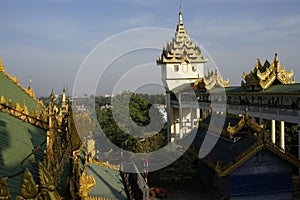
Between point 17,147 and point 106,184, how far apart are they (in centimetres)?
368

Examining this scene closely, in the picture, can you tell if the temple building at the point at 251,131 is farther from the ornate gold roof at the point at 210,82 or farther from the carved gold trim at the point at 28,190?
the carved gold trim at the point at 28,190

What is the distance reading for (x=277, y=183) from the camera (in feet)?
37.6

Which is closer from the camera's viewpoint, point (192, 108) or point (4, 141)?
point (4, 141)

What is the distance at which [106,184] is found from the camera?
753 centimetres

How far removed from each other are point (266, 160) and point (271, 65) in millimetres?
6901

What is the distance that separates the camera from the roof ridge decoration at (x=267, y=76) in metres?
16.0

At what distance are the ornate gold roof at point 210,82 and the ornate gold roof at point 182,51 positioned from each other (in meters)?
3.44

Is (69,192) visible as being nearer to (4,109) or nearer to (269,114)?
(4,109)

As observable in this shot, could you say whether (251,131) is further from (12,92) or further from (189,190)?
(12,92)

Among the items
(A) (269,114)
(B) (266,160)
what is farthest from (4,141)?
(A) (269,114)

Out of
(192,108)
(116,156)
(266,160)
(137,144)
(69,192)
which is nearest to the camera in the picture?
(69,192)

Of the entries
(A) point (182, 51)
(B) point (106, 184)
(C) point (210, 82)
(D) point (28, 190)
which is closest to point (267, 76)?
(C) point (210, 82)

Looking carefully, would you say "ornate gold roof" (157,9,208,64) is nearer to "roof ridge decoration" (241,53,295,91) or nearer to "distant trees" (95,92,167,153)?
"distant trees" (95,92,167,153)

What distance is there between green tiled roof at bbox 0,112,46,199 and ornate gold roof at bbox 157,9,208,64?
76.1 ft
